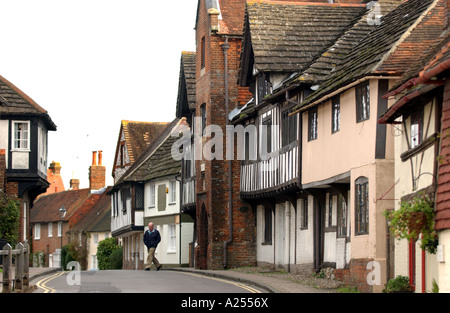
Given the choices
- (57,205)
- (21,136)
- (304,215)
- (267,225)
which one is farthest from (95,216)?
(304,215)

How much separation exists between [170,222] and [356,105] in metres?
26.5

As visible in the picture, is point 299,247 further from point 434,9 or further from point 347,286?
point 434,9

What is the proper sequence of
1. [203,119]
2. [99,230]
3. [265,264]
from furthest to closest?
[99,230] < [203,119] < [265,264]

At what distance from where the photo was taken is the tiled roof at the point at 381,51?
22219mm

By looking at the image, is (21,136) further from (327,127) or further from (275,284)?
(275,284)

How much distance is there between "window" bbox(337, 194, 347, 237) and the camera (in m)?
25.6

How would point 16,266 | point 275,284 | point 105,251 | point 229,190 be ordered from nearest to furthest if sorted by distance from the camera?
point 16,266
point 275,284
point 229,190
point 105,251

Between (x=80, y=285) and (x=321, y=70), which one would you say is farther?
(x=321, y=70)

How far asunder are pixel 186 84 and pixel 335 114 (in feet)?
55.7

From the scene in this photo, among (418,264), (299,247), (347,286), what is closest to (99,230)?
(299,247)

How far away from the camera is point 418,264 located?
725 inches

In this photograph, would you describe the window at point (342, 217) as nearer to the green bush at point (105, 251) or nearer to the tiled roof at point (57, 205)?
the green bush at point (105, 251)

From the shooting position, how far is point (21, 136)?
38750 millimetres

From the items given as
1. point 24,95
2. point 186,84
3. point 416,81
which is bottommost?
point 416,81
